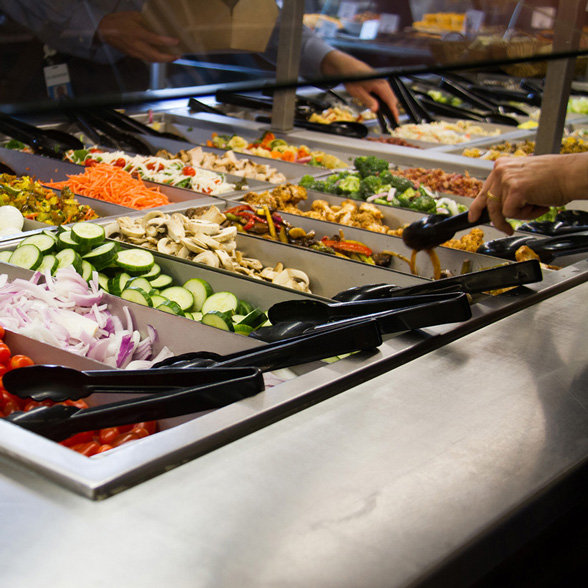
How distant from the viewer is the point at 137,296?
161 centimetres

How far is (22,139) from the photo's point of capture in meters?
2.87

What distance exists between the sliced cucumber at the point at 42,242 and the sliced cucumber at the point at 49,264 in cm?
4

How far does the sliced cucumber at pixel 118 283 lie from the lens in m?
1.75

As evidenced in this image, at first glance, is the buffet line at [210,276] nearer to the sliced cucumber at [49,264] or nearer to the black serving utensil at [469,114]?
the sliced cucumber at [49,264]

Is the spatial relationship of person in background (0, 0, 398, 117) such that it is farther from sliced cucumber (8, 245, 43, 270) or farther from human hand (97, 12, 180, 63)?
sliced cucumber (8, 245, 43, 270)

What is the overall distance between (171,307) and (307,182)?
131 centimetres

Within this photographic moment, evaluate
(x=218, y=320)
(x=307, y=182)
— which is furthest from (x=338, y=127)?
(x=218, y=320)

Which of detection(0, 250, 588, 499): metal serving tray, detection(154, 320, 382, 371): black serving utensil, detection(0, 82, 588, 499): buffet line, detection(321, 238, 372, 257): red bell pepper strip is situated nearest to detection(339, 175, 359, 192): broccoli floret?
detection(0, 82, 588, 499): buffet line

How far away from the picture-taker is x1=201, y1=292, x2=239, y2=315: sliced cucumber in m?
1.67

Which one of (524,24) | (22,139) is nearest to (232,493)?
(524,24)

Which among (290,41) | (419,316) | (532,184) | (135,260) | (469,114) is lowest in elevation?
(469,114)

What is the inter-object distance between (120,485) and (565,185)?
1125mm

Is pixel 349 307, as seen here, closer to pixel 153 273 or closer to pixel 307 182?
pixel 153 273

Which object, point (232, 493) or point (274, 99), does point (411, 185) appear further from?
point (232, 493)
